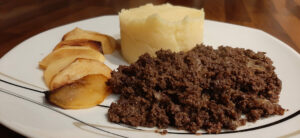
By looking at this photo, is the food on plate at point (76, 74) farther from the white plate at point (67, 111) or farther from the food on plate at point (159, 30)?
the food on plate at point (159, 30)

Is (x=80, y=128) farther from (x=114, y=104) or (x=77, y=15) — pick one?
(x=77, y=15)

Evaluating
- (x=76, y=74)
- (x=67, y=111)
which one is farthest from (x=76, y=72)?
(x=67, y=111)

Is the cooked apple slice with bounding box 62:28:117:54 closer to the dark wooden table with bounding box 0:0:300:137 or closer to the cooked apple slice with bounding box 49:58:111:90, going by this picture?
the cooked apple slice with bounding box 49:58:111:90

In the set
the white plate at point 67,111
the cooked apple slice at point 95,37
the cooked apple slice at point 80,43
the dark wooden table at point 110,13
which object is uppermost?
the dark wooden table at point 110,13

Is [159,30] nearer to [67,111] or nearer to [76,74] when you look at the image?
[76,74]

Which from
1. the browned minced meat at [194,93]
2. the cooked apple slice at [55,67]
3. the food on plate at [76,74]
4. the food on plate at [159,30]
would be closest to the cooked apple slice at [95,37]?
the food on plate at [76,74]

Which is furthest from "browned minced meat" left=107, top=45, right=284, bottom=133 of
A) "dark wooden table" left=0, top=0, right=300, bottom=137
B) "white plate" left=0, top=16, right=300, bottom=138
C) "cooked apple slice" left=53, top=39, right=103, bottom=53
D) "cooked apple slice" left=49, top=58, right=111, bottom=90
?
"dark wooden table" left=0, top=0, right=300, bottom=137

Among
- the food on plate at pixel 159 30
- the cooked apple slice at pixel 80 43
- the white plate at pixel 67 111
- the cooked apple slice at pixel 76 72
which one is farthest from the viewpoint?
the cooked apple slice at pixel 80 43
